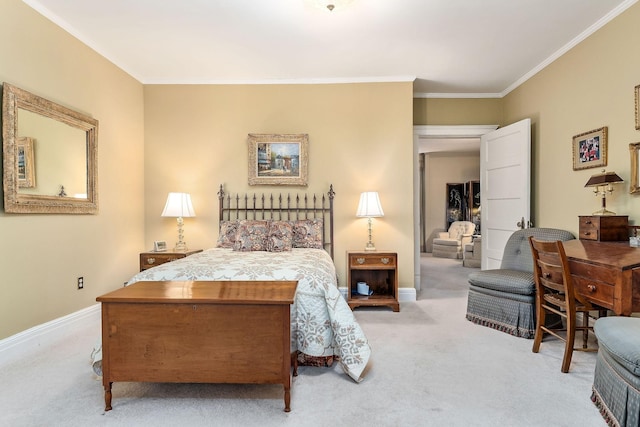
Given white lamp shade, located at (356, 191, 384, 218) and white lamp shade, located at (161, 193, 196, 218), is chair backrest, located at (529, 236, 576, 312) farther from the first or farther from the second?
white lamp shade, located at (161, 193, 196, 218)

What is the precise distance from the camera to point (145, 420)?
1.80 metres

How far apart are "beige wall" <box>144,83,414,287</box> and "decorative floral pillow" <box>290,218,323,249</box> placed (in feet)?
1.23

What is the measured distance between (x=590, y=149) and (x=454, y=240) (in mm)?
5105

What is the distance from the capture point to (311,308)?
2352 mm

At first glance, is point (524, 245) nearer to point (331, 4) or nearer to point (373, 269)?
point (373, 269)

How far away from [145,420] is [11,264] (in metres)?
1.84

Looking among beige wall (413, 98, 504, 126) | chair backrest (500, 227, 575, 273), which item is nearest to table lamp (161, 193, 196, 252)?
beige wall (413, 98, 504, 126)

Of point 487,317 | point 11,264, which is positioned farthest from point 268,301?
point 487,317

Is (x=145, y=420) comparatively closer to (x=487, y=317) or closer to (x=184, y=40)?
(x=487, y=317)

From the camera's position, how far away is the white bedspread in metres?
2.22

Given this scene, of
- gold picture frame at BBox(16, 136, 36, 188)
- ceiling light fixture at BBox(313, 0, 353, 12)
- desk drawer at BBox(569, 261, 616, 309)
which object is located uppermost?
ceiling light fixture at BBox(313, 0, 353, 12)

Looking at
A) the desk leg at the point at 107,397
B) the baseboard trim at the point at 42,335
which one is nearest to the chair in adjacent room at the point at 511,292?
the desk leg at the point at 107,397

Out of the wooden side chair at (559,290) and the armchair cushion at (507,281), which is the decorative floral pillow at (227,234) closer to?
the armchair cushion at (507,281)

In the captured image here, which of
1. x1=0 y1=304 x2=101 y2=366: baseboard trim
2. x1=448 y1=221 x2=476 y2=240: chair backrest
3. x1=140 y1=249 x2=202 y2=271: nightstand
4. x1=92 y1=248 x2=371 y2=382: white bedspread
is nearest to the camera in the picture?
x1=92 y1=248 x2=371 y2=382: white bedspread
